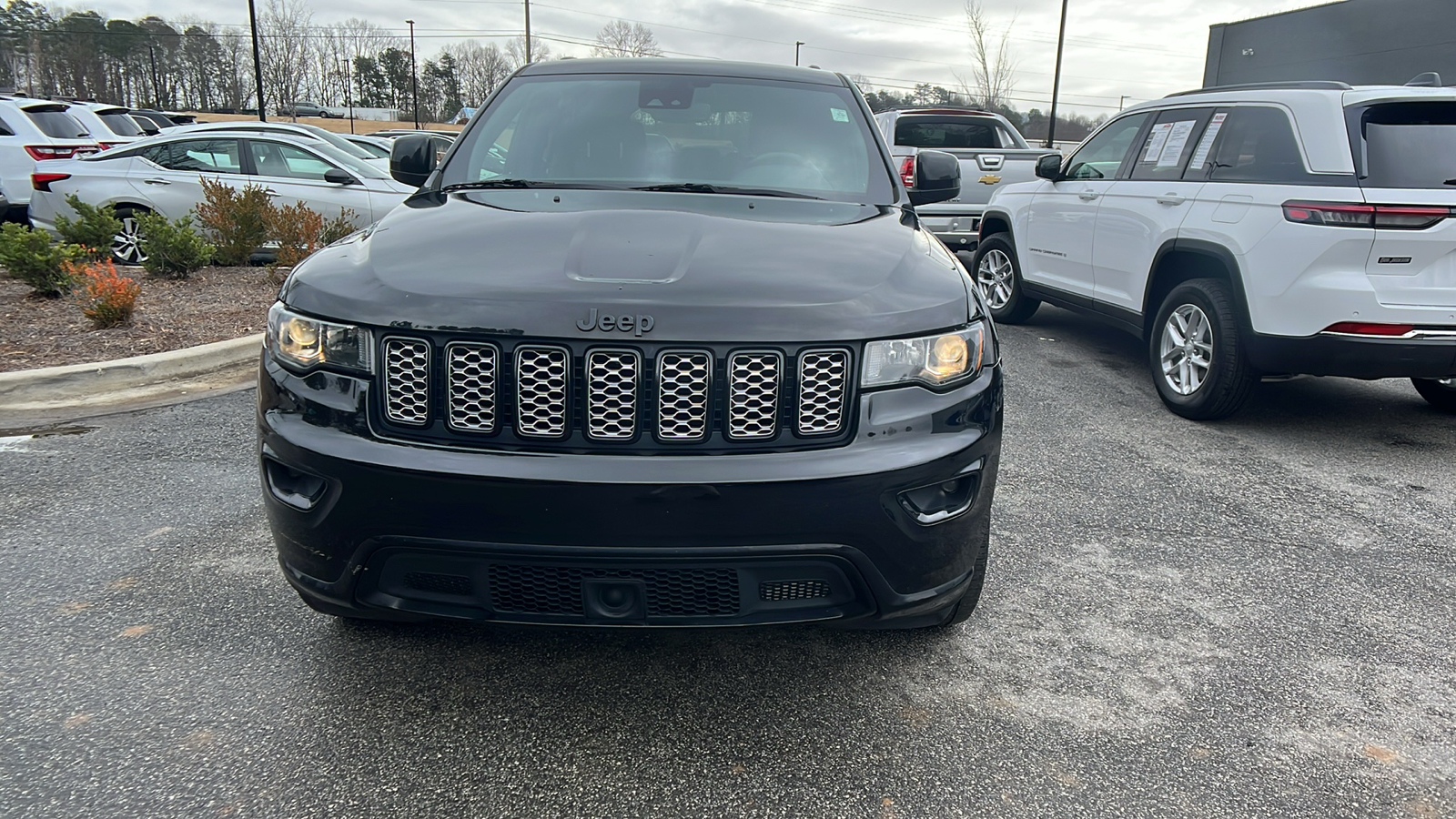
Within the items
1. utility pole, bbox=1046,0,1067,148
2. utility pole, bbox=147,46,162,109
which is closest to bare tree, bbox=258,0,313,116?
utility pole, bbox=147,46,162,109

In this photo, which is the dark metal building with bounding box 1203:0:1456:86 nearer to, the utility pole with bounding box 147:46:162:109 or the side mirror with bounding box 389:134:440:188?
the side mirror with bounding box 389:134:440:188

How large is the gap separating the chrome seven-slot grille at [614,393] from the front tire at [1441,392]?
5.39 metres

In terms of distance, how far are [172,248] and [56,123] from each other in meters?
5.81

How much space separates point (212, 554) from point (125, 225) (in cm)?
808

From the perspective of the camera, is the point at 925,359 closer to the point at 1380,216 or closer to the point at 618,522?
the point at 618,522

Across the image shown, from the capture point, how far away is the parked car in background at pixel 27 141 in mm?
10844

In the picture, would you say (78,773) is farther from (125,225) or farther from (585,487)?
(125,225)

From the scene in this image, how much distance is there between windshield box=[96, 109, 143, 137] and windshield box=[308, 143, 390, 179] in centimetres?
674

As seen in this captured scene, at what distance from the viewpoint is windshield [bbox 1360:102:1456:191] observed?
432cm

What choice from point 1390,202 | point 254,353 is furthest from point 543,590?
point 254,353

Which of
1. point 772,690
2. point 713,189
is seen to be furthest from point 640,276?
point 772,690

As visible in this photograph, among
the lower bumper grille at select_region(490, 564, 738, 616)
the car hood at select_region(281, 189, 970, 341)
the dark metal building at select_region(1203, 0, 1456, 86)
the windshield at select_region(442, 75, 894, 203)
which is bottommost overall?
the lower bumper grille at select_region(490, 564, 738, 616)

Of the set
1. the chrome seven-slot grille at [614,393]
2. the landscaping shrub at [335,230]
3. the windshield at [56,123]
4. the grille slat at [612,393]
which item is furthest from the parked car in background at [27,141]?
the grille slat at [612,393]

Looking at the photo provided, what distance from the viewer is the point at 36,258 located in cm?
696
